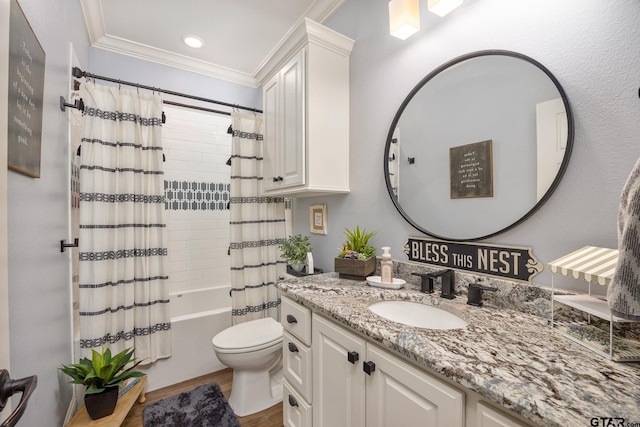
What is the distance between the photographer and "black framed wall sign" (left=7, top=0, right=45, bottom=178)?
82 cm

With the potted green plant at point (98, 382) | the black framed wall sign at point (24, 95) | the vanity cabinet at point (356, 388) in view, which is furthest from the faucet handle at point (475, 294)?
the potted green plant at point (98, 382)

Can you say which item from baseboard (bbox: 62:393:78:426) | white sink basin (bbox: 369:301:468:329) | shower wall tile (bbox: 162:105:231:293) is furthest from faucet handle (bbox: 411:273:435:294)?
shower wall tile (bbox: 162:105:231:293)

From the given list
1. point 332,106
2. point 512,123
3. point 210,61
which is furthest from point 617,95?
point 210,61

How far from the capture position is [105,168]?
1.82 m

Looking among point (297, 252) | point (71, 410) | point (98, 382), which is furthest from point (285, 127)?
point (71, 410)

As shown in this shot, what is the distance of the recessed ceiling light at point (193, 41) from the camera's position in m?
2.31

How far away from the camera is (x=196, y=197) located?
2811mm

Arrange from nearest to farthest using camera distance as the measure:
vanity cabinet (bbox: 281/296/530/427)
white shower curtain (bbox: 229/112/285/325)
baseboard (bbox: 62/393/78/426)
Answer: vanity cabinet (bbox: 281/296/530/427) < baseboard (bbox: 62/393/78/426) < white shower curtain (bbox: 229/112/285/325)

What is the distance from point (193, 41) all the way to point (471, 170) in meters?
2.46

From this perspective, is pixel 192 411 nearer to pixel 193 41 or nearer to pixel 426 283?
pixel 426 283

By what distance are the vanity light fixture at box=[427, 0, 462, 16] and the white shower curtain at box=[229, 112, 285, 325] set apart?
1.36m

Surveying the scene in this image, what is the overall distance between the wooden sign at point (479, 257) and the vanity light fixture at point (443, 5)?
100 cm

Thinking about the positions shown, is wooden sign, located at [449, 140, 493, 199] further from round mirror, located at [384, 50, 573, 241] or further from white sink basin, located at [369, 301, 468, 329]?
white sink basin, located at [369, 301, 468, 329]

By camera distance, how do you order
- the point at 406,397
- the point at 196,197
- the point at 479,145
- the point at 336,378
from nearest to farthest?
the point at 406,397 → the point at 336,378 → the point at 479,145 → the point at 196,197
